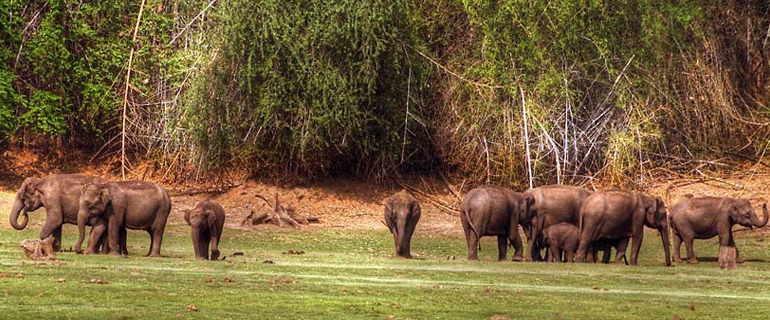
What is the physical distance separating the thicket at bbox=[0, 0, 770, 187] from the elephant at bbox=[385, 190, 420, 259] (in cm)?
721

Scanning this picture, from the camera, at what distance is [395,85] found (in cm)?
3853

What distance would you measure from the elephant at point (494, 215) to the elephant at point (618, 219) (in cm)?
111

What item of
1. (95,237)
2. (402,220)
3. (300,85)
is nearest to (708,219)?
(402,220)

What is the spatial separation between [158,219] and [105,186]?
1.05 metres

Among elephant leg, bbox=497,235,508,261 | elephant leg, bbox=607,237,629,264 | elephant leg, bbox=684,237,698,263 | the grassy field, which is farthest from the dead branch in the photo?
elephant leg, bbox=684,237,698,263

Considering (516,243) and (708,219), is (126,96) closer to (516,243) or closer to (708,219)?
(516,243)

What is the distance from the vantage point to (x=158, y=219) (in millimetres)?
27750

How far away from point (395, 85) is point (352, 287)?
58.4 ft

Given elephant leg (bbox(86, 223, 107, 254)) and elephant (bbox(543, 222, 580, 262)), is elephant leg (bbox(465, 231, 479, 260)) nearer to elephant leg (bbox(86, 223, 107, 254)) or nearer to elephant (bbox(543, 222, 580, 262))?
elephant (bbox(543, 222, 580, 262))

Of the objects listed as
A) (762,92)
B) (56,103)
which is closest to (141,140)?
(56,103)

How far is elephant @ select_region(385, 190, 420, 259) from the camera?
96.0 feet

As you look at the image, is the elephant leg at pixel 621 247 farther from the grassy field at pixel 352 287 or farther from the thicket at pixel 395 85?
the thicket at pixel 395 85

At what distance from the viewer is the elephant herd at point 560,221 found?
2972cm

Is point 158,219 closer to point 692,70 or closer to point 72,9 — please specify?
point 72,9
